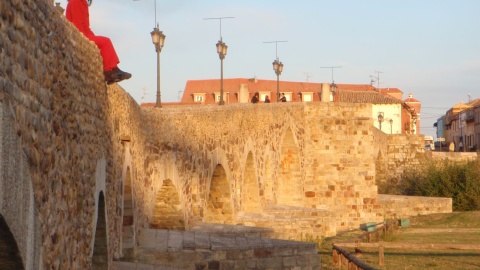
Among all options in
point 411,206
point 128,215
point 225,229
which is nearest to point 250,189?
point 225,229

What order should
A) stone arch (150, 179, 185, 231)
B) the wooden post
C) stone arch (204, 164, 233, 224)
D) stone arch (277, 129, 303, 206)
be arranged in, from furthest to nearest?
stone arch (277, 129, 303, 206)
stone arch (204, 164, 233, 224)
the wooden post
stone arch (150, 179, 185, 231)

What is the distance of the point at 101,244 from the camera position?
8.77 meters

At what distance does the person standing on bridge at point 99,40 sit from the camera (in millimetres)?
8047

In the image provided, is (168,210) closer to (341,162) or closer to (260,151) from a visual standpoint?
(260,151)

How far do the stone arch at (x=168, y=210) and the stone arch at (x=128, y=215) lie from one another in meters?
2.26

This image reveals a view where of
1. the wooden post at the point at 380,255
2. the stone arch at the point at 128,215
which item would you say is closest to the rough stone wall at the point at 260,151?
the stone arch at the point at 128,215

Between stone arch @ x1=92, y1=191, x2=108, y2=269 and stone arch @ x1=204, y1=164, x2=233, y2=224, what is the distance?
28.0 feet

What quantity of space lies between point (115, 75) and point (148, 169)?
3.23m

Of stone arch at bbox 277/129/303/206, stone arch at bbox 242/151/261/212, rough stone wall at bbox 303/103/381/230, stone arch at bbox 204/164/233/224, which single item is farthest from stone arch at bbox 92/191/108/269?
rough stone wall at bbox 303/103/381/230

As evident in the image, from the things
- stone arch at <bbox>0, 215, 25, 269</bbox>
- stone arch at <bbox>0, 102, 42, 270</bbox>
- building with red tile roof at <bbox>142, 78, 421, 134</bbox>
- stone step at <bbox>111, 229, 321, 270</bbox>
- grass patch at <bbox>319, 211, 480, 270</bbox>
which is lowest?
grass patch at <bbox>319, 211, 480, 270</bbox>

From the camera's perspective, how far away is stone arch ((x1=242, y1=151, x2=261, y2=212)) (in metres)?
20.3

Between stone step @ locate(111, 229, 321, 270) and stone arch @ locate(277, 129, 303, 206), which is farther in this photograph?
stone arch @ locate(277, 129, 303, 206)

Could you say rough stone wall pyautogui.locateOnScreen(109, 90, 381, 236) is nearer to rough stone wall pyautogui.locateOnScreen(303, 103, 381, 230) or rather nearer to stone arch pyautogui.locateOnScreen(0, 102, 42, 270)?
rough stone wall pyautogui.locateOnScreen(303, 103, 381, 230)

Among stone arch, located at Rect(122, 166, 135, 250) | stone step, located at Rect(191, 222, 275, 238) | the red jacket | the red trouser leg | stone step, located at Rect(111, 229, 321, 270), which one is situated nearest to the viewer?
the red jacket
